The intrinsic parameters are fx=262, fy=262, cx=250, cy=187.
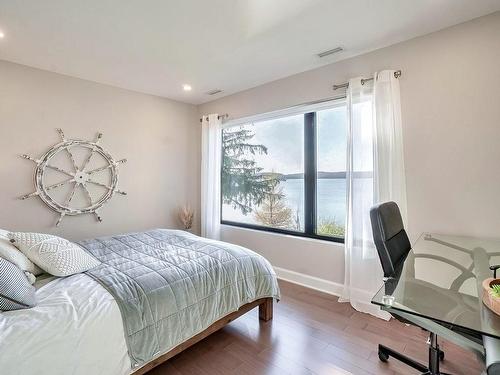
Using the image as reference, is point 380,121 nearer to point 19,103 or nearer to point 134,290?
point 134,290

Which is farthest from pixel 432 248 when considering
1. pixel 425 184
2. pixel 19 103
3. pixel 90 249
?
pixel 19 103

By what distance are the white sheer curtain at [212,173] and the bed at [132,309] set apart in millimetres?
1505

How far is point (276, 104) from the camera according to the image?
3260 millimetres

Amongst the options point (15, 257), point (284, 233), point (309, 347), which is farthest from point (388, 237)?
point (15, 257)

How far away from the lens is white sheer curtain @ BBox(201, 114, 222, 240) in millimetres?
3871

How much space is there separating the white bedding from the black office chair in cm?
140

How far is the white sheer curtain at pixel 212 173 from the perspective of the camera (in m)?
3.87

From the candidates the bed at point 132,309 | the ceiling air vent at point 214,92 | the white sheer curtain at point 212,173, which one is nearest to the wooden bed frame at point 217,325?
the bed at point 132,309

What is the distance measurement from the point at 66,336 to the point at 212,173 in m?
2.86

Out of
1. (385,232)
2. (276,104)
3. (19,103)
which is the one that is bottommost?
(385,232)

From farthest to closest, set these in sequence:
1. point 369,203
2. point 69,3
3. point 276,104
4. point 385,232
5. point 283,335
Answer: point 276,104 < point 369,203 < point 283,335 < point 69,3 < point 385,232

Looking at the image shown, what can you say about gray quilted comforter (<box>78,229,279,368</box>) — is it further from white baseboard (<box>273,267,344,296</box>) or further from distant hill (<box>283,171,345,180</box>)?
distant hill (<box>283,171,345,180</box>)

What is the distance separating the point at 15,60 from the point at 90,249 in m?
2.07

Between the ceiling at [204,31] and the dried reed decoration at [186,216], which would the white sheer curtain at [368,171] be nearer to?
the ceiling at [204,31]
